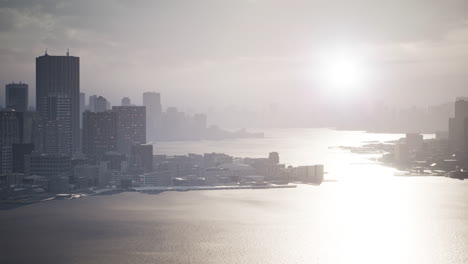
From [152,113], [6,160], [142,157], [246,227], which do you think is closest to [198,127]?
[152,113]

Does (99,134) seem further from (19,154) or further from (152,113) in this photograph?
(152,113)

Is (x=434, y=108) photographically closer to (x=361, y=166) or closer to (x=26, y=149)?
(x=361, y=166)

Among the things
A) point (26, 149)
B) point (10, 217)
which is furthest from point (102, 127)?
point (10, 217)

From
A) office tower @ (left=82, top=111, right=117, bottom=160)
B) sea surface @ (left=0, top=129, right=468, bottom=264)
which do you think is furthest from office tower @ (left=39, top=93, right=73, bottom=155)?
sea surface @ (left=0, top=129, right=468, bottom=264)

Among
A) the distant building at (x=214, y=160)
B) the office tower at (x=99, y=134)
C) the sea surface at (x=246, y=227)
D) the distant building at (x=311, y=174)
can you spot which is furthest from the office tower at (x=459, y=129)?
the office tower at (x=99, y=134)

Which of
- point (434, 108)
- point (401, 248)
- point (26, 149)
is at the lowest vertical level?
point (401, 248)

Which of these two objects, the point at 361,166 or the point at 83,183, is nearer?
the point at 83,183

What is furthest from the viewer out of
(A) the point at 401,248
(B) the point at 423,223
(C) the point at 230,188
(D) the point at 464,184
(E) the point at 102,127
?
(E) the point at 102,127
